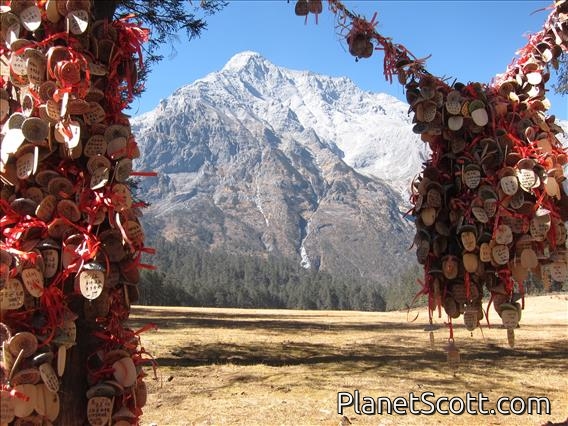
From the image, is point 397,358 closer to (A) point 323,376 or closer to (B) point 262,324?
(A) point 323,376

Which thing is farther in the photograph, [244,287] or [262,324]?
[244,287]

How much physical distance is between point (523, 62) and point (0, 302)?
3147 mm

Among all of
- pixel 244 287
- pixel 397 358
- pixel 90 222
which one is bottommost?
pixel 397 358

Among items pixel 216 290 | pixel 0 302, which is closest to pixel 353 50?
pixel 0 302

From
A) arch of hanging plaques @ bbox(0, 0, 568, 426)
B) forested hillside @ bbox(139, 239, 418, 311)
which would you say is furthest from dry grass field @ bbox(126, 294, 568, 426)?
forested hillside @ bbox(139, 239, 418, 311)

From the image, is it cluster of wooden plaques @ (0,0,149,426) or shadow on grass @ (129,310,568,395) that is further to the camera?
shadow on grass @ (129,310,568,395)

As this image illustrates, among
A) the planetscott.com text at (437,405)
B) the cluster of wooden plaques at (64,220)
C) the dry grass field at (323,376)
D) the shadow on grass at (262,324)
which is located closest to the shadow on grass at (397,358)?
the dry grass field at (323,376)

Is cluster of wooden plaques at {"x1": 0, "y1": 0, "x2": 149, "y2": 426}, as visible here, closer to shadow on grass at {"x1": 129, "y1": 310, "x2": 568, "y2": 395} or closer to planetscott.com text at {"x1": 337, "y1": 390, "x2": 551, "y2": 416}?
planetscott.com text at {"x1": 337, "y1": 390, "x2": 551, "y2": 416}

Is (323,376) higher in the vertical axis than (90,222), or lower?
lower

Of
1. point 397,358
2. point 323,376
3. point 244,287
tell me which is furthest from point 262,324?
point 244,287

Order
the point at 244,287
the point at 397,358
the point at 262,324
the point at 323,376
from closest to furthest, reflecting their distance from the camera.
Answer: the point at 323,376 < the point at 397,358 < the point at 262,324 < the point at 244,287

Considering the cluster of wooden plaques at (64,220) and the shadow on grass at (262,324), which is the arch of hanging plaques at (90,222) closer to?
the cluster of wooden plaques at (64,220)

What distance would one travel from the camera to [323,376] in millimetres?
6324

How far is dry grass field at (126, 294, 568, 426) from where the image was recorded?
4680 mm
